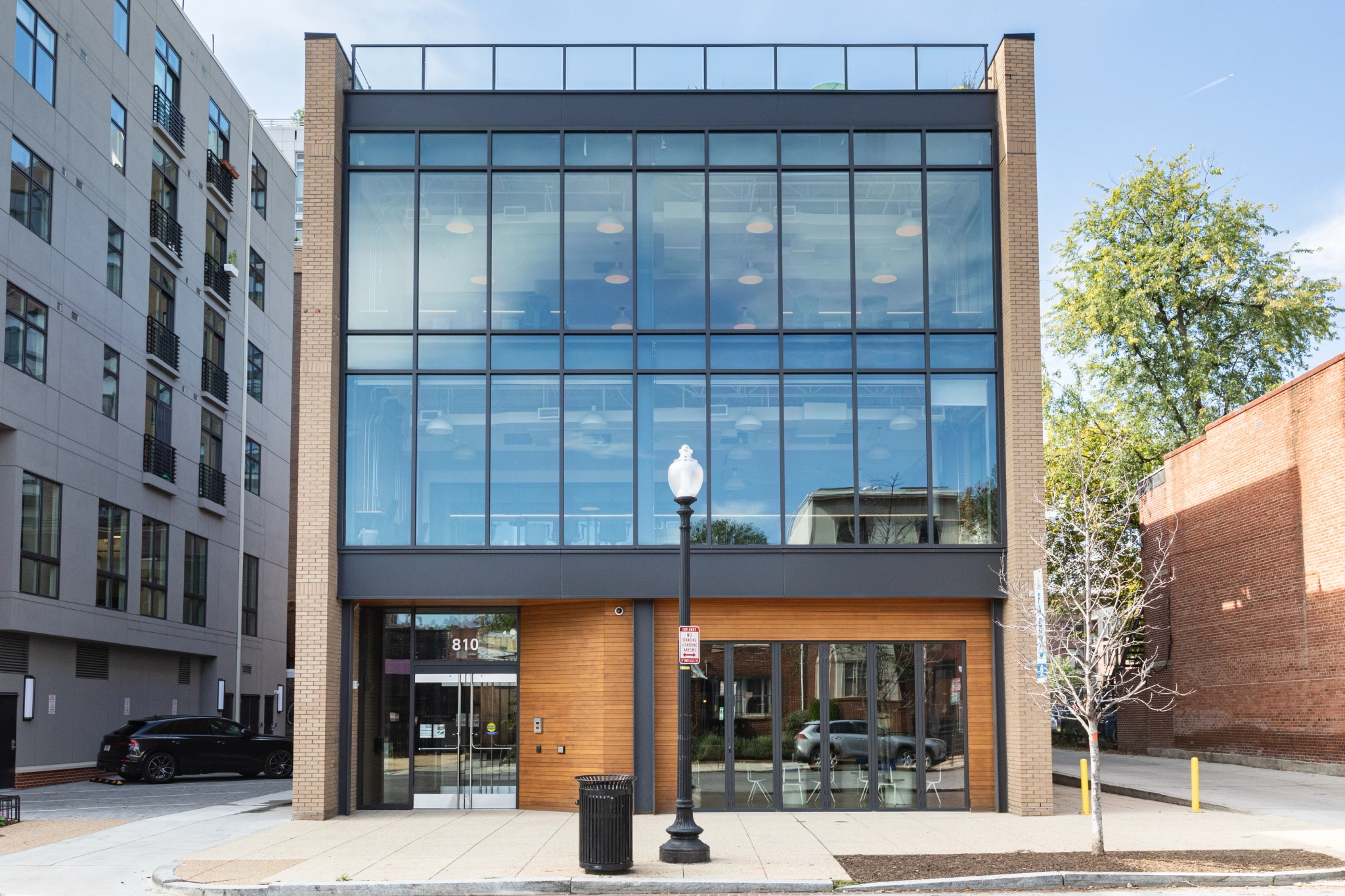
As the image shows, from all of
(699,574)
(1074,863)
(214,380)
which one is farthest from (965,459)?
(214,380)

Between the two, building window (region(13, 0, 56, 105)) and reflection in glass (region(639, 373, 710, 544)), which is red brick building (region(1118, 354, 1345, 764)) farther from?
building window (region(13, 0, 56, 105))

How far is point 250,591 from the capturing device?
40625 mm

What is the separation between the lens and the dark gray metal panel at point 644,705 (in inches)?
745

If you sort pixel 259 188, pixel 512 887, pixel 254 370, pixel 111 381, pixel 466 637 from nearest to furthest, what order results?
pixel 512 887, pixel 466 637, pixel 111 381, pixel 254 370, pixel 259 188

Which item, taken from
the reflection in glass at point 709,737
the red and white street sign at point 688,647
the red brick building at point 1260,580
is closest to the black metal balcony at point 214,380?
the reflection in glass at point 709,737

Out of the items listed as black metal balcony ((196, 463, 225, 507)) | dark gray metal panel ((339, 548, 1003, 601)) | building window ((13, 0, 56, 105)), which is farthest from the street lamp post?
black metal balcony ((196, 463, 225, 507))

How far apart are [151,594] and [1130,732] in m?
28.3

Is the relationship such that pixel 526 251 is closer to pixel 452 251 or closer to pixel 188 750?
pixel 452 251

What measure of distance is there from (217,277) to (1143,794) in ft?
97.1

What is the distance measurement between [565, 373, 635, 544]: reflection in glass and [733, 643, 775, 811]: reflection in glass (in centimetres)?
271

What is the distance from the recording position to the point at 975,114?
20.2 meters

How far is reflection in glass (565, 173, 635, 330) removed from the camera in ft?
65.0

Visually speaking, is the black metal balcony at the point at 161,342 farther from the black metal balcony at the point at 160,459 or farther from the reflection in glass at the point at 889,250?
the reflection in glass at the point at 889,250

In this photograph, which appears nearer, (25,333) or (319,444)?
(319,444)
